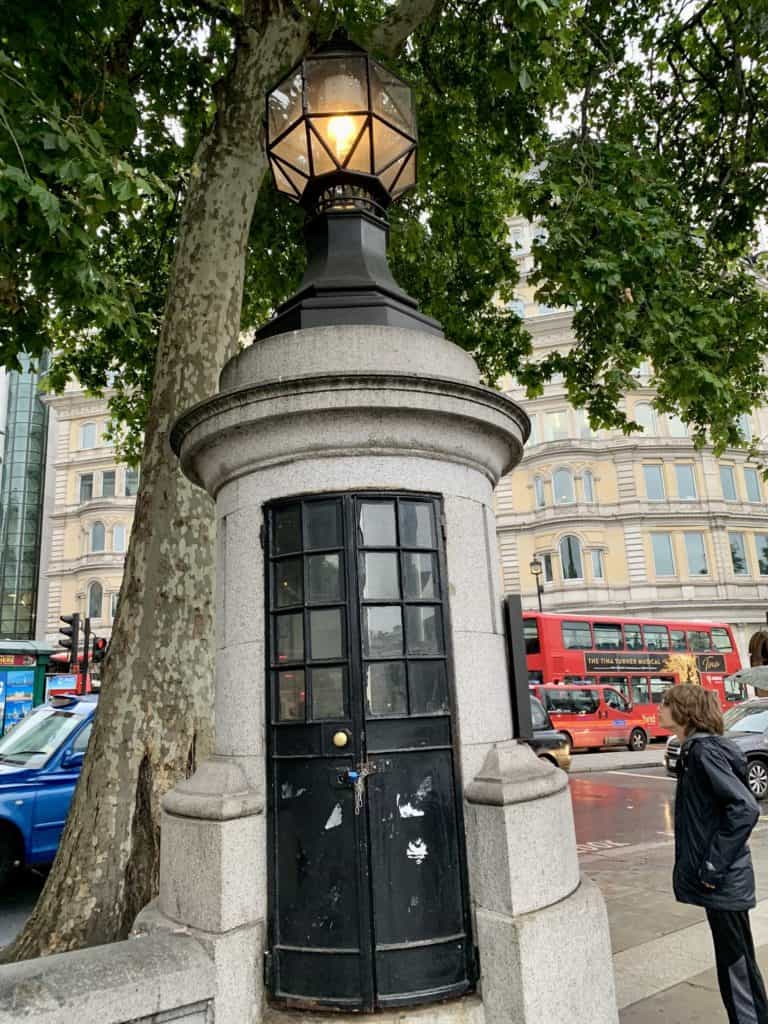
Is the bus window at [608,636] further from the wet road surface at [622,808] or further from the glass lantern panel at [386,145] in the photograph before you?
the glass lantern panel at [386,145]

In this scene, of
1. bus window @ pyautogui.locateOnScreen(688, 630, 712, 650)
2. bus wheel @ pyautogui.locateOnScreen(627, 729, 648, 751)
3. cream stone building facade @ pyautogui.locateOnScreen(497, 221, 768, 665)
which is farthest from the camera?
cream stone building facade @ pyautogui.locateOnScreen(497, 221, 768, 665)

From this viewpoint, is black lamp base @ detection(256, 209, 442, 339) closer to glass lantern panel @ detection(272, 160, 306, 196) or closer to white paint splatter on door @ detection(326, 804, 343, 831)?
glass lantern panel @ detection(272, 160, 306, 196)

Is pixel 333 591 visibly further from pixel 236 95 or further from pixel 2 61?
pixel 236 95

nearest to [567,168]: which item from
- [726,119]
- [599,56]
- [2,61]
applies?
[599,56]

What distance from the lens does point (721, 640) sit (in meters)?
28.6

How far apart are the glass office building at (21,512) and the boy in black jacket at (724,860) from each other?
64.3 m

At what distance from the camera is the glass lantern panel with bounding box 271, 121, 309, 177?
4.16 meters

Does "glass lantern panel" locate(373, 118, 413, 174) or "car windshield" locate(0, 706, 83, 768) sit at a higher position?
"glass lantern panel" locate(373, 118, 413, 174)

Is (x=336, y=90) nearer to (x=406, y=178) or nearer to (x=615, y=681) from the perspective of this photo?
(x=406, y=178)

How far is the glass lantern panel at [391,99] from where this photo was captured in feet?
13.5

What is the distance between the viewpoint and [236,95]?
745cm

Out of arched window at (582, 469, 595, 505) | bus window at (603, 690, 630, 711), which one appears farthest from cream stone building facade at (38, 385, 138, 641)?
bus window at (603, 690, 630, 711)

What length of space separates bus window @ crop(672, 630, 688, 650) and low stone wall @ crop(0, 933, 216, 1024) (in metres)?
26.8

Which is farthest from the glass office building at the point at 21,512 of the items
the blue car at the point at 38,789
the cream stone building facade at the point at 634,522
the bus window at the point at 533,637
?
the blue car at the point at 38,789
